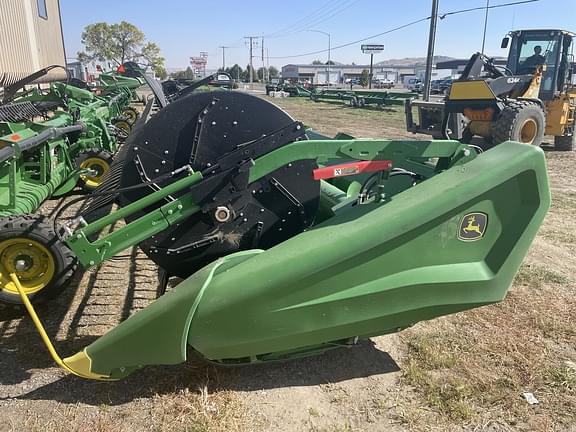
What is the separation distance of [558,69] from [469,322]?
9563mm

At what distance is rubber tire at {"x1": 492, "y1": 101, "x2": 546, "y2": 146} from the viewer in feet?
28.7

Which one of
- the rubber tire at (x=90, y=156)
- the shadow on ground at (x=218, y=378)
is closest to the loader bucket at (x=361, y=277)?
the shadow on ground at (x=218, y=378)

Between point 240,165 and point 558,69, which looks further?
point 558,69

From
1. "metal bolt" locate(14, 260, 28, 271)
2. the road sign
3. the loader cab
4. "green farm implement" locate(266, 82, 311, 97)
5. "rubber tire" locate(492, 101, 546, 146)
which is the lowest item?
"green farm implement" locate(266, 82, 311, 97)

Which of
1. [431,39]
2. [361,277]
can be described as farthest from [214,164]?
[431,39]

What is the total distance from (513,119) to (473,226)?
7432 millimetres

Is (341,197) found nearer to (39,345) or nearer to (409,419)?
(409,419)

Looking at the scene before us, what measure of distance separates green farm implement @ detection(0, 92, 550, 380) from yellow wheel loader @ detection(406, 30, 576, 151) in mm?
7170

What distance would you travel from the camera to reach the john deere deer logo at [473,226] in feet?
7.52

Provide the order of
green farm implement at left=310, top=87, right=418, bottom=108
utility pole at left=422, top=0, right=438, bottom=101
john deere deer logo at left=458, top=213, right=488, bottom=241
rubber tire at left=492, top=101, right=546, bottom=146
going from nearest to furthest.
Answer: john deere deer logo at left=458, top=213, right=488, bottom=241, rubber tire at left=492, top=101, right=546, bottom=146, utility pole at left=422, top=0, right=438, bottom=101, green farm implement at left=310, top=87, right=418, bottom=108

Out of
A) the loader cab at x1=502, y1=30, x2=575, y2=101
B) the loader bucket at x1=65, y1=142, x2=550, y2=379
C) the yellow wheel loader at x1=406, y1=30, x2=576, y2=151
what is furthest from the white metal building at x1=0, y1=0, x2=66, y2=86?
the loader bucket at x1=65, y1=142, x2=550, y2=379

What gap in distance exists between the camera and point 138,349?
7.48ft

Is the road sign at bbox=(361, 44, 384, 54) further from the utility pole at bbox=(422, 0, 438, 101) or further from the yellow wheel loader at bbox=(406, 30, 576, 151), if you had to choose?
the yellow wheel loader at bbox=(406, 30, 576, 151)

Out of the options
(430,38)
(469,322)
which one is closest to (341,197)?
(469,322)
